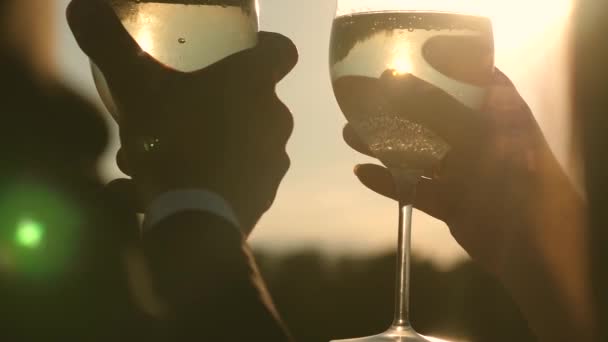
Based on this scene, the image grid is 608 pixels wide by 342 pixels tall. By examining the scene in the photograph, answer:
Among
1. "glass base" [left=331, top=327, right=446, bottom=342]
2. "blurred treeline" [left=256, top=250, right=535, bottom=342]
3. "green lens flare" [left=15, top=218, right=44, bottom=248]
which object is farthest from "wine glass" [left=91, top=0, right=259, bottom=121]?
"blurred treeline" [left=256, top=250, right=535, bottom=342]

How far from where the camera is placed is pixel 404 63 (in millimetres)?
2182

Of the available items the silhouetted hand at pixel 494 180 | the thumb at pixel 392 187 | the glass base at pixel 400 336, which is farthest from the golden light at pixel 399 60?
the thumb at pixel 392 187

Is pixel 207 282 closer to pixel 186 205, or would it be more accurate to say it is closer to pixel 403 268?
pixel 186 205

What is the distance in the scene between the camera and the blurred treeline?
45.6 metres

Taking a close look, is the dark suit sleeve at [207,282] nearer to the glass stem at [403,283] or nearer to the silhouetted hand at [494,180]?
the glass stem at [403,283]

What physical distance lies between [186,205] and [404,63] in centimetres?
52

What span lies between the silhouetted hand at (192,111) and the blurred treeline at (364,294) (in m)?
38.5

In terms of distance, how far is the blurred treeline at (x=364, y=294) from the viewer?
45625 mm

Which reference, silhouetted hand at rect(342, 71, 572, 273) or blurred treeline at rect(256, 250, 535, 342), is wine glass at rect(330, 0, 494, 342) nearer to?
silhouetted hand at rect(342, 71, 572, 273)

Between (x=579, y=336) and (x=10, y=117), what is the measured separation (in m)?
2.88

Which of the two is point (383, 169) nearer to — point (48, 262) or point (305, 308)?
point (48, 262)

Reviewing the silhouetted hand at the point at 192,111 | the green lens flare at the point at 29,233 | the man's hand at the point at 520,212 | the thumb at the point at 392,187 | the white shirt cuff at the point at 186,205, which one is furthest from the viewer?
the green lens flare at the point at 29,233

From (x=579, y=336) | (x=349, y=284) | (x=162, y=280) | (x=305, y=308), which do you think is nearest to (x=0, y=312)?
(x=162, y=280)

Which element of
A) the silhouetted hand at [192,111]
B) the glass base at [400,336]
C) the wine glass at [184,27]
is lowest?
the glass base at [400,336]
